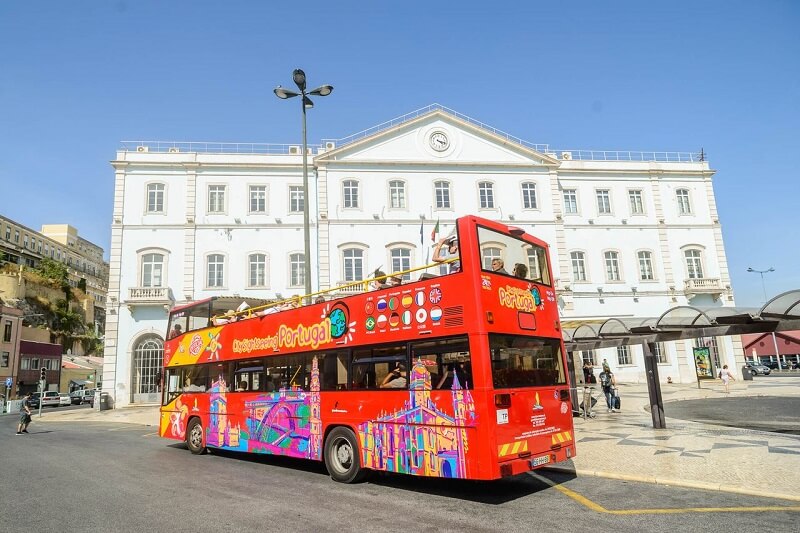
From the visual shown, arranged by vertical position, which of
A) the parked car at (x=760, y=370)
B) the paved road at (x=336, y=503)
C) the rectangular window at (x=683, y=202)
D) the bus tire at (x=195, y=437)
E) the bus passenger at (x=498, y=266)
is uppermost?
the rectangular window at (x=683, y=202)

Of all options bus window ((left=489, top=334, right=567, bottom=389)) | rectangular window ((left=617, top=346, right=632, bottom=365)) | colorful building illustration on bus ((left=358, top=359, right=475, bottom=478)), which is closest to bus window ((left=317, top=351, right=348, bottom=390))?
colorful building illustration on bus ((left=358, top=359, right=475, bottom=478))

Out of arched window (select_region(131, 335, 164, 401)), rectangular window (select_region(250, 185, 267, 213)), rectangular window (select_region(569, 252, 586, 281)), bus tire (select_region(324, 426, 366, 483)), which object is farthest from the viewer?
rectangular window (select_region(569, 252, 586, 281))

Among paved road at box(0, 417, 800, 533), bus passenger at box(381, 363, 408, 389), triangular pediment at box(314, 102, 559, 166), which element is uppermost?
triangular pediment at box(314, 102, 559, 166)

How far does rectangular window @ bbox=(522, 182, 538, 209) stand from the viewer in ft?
109

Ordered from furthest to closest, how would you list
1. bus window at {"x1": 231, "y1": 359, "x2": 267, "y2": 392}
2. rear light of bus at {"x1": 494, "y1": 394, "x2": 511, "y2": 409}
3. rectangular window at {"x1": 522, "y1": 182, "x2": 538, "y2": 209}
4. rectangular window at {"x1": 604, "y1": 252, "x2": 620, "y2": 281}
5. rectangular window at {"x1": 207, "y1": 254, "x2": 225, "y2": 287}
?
1. rectangular window at {"x1": 604, "y1": 252, "x2": 620, "y2": 281}
2. rectangular window at {"x1": 522, "y1": 182, "x2": 538, "y2": 209}
3. rectangular window at {"x1": 207, "y1": 254, "x2": 225, "y2": 287}
4. bus window at {"x1": 231, "y1": 359, "x2": 267, "y2": 392}
5. rear light of bus at {"x1": 494, "y1": 394, "x2": 511, "y2": 409}

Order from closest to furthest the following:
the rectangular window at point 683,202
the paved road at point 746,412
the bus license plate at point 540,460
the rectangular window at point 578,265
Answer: the bus license plate at point 540,460 < the paved road at point 746,412 < the rectangular window at point 578,265 < the rectangular window at point 683,202

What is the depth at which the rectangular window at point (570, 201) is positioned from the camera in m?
34.6

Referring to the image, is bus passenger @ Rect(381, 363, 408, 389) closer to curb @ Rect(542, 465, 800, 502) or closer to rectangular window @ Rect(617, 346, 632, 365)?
curb @ Rect(542, 465, 800, 502)

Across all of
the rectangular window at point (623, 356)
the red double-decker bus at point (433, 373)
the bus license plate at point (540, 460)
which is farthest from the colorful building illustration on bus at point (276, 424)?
the rectangular window at point (623, 356)

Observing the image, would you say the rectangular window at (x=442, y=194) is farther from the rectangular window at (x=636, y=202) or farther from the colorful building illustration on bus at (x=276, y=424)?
the colorful building illustration on bus at (x=276, y=424)

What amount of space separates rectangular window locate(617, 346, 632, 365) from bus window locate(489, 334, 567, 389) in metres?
26.4

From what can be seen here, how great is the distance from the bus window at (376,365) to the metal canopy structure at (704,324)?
26.5 feet

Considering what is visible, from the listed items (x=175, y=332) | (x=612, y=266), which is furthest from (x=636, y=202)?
(x=175, y=332)

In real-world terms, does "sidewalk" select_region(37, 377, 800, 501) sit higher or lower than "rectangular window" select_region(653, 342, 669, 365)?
lower
